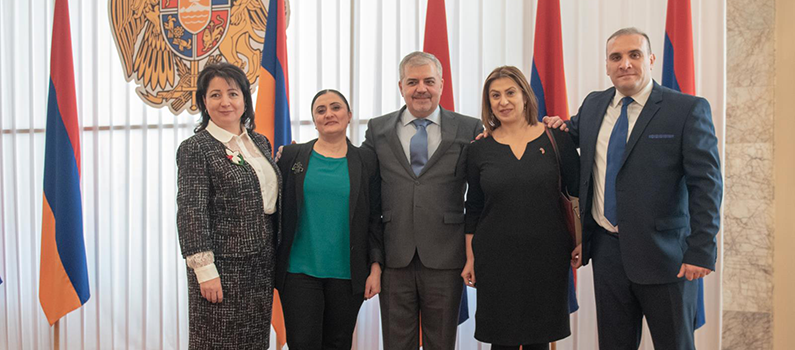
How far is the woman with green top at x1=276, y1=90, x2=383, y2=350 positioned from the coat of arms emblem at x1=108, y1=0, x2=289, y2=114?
156 cm

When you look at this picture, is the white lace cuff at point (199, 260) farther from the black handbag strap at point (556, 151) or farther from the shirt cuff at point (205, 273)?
the black handbag strap at point (556, 151)

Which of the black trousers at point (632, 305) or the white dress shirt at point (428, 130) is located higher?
the white dress shirt at point (428, 130)

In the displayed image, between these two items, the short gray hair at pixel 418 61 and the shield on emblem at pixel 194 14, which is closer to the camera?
the short gray hair at pixel 418 61

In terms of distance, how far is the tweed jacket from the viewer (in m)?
1.96

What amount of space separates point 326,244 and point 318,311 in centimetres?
28

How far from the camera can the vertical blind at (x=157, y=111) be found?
10.1 ft

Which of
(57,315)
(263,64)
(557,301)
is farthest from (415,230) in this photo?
(57,315)

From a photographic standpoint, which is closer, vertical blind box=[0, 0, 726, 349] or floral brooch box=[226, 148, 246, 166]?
floral brooch box=[226, 148, 246, 166]

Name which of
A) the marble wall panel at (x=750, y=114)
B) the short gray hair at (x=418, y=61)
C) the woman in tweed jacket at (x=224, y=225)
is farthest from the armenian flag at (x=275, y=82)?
the marble wall panel at (x=750, y=114)

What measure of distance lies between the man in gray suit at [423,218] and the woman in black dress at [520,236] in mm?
142

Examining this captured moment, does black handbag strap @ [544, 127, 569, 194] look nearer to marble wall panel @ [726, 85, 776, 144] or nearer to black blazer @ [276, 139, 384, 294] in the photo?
black blazer @ [276, 139, 384, 294]

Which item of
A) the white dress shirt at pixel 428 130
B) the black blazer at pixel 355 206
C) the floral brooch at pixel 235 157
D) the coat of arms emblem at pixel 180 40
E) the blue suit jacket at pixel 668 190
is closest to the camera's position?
the blue suit jacket at pixel 668 190

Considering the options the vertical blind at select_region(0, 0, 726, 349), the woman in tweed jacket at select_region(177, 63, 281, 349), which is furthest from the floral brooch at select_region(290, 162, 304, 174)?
the vertical blind at select_region(0, 0, 726, 349)

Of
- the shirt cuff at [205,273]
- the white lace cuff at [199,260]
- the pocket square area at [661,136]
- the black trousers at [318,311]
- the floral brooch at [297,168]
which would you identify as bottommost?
the black trousers at [318,311]
